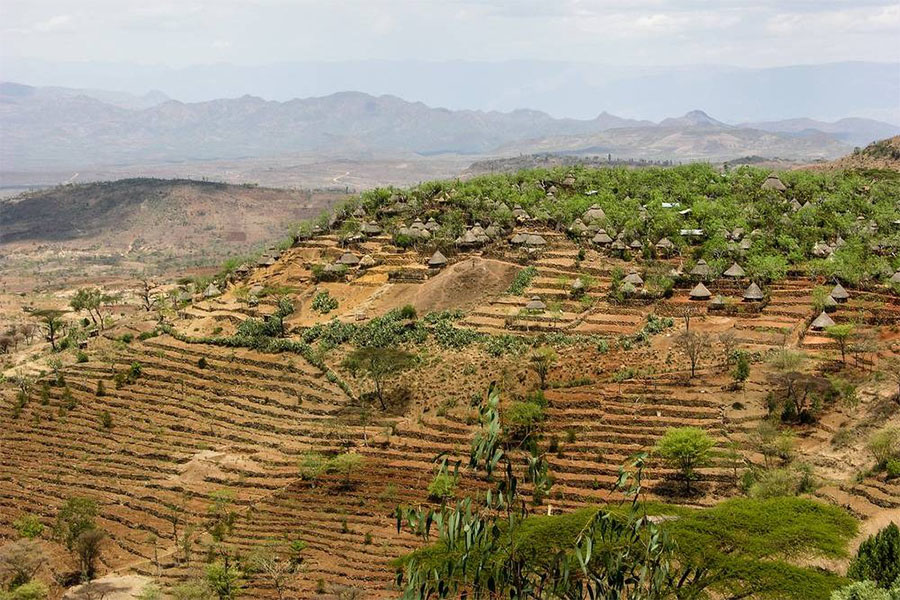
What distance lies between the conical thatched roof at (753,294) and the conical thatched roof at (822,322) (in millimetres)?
4800

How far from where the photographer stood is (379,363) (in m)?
44.2

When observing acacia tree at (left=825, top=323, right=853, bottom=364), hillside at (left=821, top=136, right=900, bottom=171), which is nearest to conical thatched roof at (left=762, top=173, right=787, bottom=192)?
hillside at (left=821, top=136, right=900, bottom=171)

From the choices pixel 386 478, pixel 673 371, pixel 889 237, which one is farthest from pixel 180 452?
pixel 889 237

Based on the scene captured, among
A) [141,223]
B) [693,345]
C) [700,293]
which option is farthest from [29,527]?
[141,223]

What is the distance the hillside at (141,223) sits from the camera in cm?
14488

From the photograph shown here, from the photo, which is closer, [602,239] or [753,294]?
[753,294]

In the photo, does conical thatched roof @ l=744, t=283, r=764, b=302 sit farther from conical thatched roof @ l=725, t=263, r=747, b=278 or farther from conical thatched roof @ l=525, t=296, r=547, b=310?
conical thatched roof @ l=525, t=296, r=547, b=310

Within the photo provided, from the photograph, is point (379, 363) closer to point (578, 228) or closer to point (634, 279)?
point (634, 279)

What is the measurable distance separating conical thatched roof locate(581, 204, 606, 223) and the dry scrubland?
3.21 ft

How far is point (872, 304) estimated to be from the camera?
44656mm

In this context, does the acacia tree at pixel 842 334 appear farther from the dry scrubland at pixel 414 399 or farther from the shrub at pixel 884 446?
the shrub at pixel 884 446

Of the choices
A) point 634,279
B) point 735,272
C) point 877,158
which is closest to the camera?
point 735,272

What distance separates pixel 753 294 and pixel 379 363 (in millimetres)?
21352

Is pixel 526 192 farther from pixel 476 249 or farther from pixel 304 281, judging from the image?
pixel 304 281
